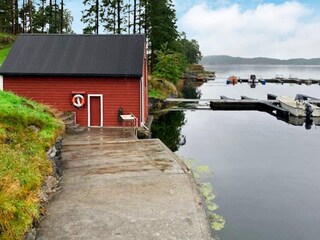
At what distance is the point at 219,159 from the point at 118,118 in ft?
22.1

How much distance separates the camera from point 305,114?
3347cm

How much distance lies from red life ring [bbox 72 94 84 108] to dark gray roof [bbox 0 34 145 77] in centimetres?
133

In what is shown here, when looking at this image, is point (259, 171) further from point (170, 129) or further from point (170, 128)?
point (170, 128)

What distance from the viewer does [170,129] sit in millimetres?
27469

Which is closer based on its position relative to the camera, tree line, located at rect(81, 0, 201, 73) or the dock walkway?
the dock walkway

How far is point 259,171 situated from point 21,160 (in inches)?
435

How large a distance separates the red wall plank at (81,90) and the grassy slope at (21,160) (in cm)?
584

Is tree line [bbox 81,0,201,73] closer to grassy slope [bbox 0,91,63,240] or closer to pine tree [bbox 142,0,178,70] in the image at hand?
pine tree [bbox 142,0,178,70]

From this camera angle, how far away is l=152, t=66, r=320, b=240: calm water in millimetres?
11141

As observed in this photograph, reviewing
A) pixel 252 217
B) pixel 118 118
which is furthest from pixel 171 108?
pixel 252 217

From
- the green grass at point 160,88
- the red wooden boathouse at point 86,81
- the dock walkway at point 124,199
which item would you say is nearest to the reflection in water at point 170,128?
the red wooden boathouse at point 86,81

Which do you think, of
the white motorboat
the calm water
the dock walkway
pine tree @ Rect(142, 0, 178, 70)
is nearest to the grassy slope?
the dock walkway

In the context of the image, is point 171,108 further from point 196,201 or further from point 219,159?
point 196,201

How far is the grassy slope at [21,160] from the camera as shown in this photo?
6.92m
